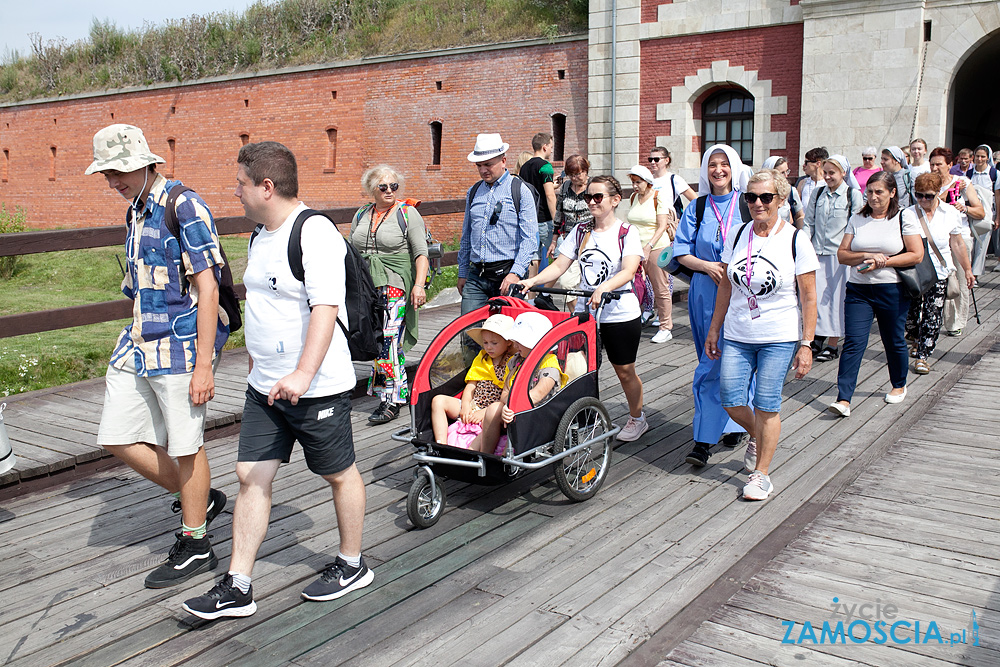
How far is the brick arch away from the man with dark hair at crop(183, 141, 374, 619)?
16039 mm

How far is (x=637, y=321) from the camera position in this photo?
550cm

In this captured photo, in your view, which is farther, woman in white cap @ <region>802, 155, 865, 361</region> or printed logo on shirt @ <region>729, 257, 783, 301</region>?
woman in white cap @ <region>802, 155, 865, 361</region>

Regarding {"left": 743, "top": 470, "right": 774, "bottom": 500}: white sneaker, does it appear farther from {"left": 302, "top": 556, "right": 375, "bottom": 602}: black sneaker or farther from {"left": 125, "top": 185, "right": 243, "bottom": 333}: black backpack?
{"left": 125, "top": 185, "right": 243, "bottom": 333}: black backpack

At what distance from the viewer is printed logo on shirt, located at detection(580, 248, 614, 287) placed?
5387 mm

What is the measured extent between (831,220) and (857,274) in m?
1.76

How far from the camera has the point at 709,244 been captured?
5.33 metres

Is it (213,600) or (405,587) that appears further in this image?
(405,587)

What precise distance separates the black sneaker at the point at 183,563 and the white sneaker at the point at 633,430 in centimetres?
284

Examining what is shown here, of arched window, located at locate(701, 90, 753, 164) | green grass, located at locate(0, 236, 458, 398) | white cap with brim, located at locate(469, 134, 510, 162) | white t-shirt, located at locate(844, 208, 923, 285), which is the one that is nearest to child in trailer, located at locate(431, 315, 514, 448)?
white cap with brim, located at locate(469, 134, 510, 162)

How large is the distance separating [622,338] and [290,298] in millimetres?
2587

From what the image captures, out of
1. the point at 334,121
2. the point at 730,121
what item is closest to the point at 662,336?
the point at 730,121

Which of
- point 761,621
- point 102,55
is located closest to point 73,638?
point 761,621

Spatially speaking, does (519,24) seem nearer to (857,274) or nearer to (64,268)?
(64,268)

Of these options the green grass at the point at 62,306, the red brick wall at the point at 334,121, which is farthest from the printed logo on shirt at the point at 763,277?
the red brick wall at the point at 334,121
